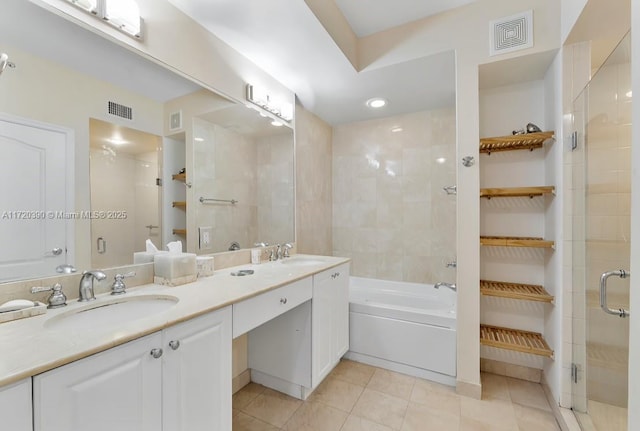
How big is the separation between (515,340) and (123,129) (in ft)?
8.98

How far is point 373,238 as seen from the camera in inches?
123

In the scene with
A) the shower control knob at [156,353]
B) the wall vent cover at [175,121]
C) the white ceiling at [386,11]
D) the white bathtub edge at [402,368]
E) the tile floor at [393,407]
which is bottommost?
the tile floor at [393,407]

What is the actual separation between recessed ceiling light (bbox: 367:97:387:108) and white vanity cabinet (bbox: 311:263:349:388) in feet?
5.06

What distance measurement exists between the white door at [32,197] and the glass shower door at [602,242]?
232 centimetres

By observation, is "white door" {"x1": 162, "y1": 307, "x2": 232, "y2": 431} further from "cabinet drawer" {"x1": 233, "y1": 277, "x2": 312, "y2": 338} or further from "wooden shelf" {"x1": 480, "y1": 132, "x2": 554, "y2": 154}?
"wooden shelf" {"x1": 480, "y1": 132, "x2": 554, "y2": 154}

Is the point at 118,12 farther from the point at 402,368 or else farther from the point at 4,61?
the point at 402,368

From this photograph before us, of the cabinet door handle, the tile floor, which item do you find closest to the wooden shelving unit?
the tile floor

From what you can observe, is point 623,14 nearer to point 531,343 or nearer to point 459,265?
point 459,265

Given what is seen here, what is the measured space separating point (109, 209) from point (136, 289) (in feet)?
1.29

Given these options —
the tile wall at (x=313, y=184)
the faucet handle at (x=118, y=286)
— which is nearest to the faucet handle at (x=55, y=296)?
the faucet handle at (x=118, y=286)

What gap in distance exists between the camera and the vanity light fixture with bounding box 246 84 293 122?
80.8 inches

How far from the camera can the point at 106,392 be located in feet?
2.57

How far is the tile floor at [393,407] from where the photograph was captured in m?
1.63

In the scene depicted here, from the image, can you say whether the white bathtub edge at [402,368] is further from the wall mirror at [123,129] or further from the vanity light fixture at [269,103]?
the vanity light fixture at [269,103]
